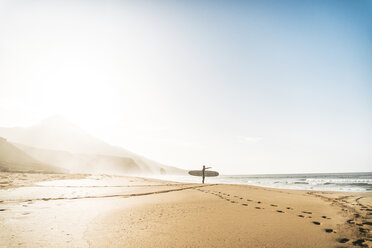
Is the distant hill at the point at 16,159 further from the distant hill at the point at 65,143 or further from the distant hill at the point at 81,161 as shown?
the distant hill at the point at 65,143

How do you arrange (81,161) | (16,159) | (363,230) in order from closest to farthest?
(363,230)
(16,159)
(81,161)

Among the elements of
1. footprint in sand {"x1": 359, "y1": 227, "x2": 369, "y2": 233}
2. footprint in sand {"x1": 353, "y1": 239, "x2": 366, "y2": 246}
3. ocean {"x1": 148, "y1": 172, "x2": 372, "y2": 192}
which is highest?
footprint in sand {"x1": 353, "y1": 239, "x2": 366, "y2": 246}

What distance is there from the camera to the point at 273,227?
14.9 ft

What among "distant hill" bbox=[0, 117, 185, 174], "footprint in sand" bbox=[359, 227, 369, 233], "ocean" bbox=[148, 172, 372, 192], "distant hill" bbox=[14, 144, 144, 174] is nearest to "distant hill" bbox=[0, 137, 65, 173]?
"distant hill" bbox=[14, 144, 144, 174]

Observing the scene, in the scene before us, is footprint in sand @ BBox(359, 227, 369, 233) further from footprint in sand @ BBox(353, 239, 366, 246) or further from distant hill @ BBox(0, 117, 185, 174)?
distant hill @ BBox(0, 117, 185, 174)

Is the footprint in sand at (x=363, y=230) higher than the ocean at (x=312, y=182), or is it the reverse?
the footprint in sand at (x=363, y=230)

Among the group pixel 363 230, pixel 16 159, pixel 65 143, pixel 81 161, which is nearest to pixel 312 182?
pixel 363 230

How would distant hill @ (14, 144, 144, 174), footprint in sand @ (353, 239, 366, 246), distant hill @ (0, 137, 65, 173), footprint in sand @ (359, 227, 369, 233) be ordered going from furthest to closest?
Answer: distant hill @ (14, 144, 144, 174)
distant hill @ (0, 137, 65, 173)
footprint in sand @ (359, 227, 369, 233)
footprint in sand @ (353, 239, 366, 246)

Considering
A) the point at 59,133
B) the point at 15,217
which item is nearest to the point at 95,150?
the point at 59,133

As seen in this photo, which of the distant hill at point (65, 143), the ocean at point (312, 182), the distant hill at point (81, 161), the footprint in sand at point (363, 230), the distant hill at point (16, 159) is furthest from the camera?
the distant hill at point (65, 143)

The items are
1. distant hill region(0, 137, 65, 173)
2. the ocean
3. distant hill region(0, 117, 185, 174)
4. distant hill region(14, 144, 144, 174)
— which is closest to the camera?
the ocean

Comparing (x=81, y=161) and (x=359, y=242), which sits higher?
(x=359, y=242)

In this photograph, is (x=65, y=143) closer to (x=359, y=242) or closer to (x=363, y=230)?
(x=363, y=230)

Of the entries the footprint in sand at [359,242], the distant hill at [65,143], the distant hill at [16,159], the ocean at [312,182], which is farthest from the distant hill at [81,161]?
the footprint in sand at [359,242]
